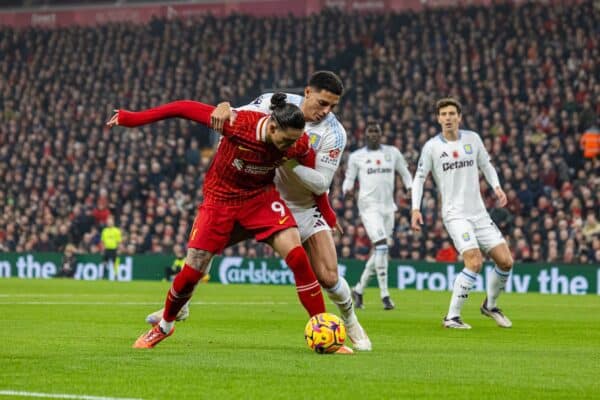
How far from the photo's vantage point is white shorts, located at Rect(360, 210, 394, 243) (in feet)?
63.3

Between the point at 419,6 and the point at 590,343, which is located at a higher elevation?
the point at 419,6

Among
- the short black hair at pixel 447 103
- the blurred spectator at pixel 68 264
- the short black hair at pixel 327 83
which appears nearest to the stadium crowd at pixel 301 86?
the blurred spectator at pixel 68 264

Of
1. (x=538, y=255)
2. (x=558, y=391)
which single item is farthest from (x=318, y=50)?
(x=558, y=391)

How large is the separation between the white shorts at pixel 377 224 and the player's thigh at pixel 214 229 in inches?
365

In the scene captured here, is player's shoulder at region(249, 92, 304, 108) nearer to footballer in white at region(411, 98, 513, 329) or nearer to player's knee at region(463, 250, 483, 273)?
footballer in white at region(411, 98, 513, 329)

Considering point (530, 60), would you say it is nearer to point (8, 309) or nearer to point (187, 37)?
point (187, 37)

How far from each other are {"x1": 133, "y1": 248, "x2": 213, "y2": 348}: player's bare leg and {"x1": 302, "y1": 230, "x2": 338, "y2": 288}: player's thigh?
0.98 meters

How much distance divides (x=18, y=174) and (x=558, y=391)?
32926 mm

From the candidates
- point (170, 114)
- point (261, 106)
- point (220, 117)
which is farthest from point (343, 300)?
point (170, 114)

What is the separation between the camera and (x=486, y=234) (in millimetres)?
14383

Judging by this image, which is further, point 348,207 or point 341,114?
point 341,114

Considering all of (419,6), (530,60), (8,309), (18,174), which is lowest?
(8,309)

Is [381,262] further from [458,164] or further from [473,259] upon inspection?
[473,259]

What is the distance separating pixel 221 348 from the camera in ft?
34.5
